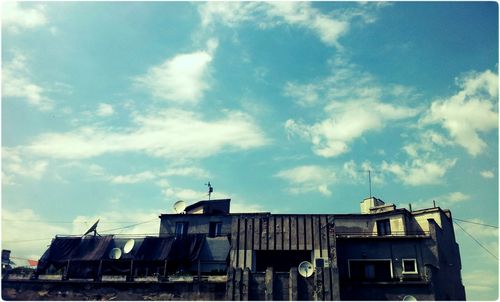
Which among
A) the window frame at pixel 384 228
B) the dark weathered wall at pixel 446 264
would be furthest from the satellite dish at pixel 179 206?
the dark weathered wall at pixel 446 264

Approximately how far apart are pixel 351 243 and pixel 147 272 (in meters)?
21.0

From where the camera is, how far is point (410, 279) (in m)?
36.0

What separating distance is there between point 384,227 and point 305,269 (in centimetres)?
1304

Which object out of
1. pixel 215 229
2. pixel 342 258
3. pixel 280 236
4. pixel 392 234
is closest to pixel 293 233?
pixel 280 236

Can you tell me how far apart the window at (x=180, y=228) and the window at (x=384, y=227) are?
22.0 m

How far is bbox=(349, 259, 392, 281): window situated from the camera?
122ft

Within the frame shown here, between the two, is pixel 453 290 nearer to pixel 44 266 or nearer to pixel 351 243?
pixel 351 243

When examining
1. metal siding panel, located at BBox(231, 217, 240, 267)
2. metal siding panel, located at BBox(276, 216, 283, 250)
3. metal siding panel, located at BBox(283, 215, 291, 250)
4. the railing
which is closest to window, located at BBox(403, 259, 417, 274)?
the railing

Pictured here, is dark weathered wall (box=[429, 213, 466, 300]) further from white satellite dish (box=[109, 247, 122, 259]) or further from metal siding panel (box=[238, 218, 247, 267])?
white satellite dish (box=[109, 247, 122, 259])

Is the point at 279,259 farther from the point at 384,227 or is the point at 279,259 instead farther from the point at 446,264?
the point at 446,264

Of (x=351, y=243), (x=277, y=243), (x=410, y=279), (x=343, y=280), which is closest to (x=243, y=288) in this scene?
(x=277, y=243)

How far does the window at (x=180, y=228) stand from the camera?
1794 inches

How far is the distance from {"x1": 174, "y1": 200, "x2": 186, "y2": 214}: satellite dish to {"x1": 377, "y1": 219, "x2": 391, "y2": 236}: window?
74.4ft

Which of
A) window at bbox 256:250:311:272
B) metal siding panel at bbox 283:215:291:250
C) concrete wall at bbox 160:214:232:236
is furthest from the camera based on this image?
concrete wall at bbox 160:214:232:236
